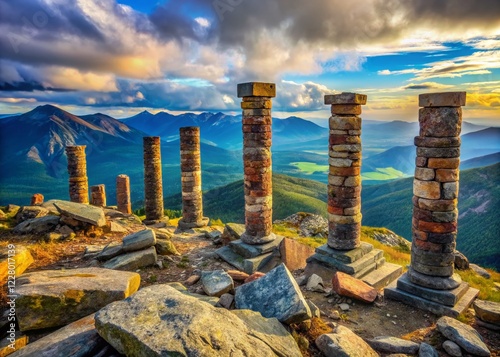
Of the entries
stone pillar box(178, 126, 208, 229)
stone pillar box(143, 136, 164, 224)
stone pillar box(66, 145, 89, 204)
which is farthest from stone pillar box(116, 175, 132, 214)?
stone pillar box(178, 126, 208, 229)

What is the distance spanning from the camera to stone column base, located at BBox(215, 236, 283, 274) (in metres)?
10.5

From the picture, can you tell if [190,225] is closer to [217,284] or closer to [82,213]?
[82,213]

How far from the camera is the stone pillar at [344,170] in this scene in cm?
1006

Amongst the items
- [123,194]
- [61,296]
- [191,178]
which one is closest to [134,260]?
[61,296]

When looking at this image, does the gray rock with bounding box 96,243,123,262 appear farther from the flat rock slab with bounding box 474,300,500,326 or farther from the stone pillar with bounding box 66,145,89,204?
the stone pillar with bounding box 66,145,89,204

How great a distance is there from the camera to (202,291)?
7.84 metres

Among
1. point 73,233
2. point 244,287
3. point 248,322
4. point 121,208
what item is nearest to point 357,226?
point 244,287

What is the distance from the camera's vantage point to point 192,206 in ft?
61.4

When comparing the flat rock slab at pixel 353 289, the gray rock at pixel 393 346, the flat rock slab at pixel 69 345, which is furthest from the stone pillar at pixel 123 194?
the gray rock at pixel 393 346

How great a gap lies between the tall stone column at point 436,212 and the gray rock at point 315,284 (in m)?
1.82

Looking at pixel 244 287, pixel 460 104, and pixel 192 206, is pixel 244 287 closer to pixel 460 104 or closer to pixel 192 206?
pixel 460 104

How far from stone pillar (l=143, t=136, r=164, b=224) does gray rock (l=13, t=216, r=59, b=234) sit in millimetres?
8684

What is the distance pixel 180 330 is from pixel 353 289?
555cm

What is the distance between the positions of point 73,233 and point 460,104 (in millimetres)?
12995
